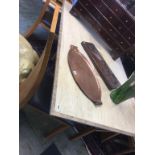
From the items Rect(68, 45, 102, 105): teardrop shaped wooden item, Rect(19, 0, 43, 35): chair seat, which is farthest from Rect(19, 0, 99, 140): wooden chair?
Rect(68, 45, 102, 105): teardrop shaped wooden item

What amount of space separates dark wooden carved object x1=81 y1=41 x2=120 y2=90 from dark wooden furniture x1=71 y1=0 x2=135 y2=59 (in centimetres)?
17

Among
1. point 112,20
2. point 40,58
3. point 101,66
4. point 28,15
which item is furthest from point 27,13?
point 40,58

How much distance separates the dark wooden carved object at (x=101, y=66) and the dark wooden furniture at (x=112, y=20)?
17 centimetres

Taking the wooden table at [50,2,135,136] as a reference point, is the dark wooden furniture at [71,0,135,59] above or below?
above

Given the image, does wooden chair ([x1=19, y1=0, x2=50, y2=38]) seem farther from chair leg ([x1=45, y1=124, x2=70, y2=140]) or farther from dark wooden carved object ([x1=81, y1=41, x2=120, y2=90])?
chair leg ([x1=45, y1=124, x2=70, y2=140])

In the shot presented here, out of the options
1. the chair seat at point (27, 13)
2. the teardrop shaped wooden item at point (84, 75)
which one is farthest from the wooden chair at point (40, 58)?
the teardrop shaped wooden item at point (84, 75)

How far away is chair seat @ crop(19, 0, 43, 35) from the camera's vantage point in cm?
232

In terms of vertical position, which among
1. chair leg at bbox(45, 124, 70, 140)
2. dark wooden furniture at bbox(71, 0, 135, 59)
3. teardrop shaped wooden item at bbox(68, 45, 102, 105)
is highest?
dark wooden furniture at bbox(71, 0, 135, 59)

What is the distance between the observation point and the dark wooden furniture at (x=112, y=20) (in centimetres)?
150

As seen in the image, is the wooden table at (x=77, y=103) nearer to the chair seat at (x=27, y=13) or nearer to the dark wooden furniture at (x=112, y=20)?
the dark wooden furniture at (x=112, y=20)

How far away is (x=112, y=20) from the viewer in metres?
1.56

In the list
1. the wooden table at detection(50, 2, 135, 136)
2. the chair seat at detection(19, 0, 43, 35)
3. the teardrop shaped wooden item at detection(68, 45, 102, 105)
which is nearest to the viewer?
the wooden table at detection(50, 2, 135, 136)
